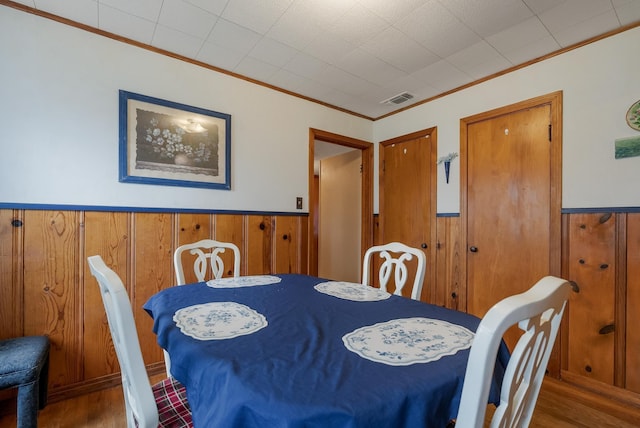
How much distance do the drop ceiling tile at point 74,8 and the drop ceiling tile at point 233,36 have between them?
0.67 metres

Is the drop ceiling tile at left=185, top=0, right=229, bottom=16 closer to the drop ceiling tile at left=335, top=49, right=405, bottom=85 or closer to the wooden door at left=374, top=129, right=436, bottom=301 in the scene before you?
the drop ceiling tile at left=335, top=49, right=405, bottom=85

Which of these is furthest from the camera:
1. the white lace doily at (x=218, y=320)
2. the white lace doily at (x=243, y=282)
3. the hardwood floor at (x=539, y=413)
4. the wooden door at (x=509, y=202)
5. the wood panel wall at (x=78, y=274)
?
the wooden door at (x=509, y=202)

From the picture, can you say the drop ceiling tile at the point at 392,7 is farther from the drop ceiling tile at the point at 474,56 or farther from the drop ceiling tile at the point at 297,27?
the drop ceiling tile at the point at 474,56

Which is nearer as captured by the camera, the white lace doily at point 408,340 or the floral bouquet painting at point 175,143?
the white lace doily at point 408,340

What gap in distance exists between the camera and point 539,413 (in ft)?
5.75

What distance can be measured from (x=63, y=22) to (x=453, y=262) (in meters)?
3.49

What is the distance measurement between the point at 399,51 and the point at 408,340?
2124 millimetres

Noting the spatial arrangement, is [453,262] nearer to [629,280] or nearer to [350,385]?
[629,280]

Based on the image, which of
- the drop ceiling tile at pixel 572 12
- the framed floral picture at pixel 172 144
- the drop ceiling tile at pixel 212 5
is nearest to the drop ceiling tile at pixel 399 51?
the drop ceiling tile at pixel 572 12

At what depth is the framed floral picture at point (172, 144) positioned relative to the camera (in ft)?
6.84

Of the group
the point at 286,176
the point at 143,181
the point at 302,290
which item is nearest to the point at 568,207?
the point at 302,290

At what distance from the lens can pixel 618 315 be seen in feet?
6.24

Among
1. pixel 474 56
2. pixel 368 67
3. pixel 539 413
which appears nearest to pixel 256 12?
pixel 368 67

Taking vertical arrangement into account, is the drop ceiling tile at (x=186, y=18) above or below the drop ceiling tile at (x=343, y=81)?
above
